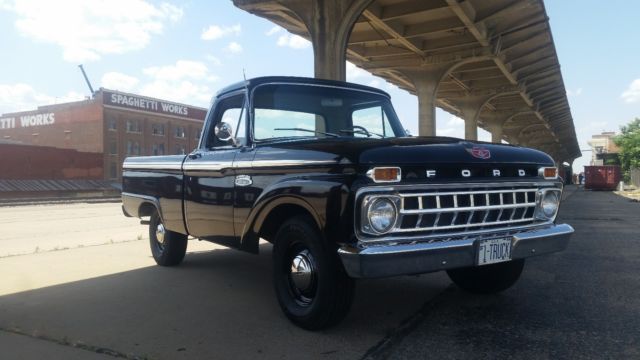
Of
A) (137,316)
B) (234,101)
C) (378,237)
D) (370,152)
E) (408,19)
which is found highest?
(408,19)

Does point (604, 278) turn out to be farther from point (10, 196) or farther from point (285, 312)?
point (10, 196)

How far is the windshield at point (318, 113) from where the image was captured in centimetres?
494

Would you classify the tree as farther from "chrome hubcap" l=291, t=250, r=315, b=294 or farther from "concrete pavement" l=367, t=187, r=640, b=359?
"chrome hubcap" l=291, t=250, r=315, b=294

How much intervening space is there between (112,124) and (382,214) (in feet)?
205

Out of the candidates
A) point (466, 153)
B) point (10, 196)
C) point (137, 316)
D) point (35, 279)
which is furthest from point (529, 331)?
point (10, 196)

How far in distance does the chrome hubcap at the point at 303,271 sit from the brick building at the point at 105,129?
4980 cm

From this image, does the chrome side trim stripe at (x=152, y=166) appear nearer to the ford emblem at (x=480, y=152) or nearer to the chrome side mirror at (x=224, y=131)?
the chrome side mirror at (x=224, y=131)

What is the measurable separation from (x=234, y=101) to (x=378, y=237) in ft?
7.97

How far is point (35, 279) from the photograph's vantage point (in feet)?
20.7

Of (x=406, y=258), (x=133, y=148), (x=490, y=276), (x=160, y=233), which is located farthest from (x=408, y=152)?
(x=133, y=148)

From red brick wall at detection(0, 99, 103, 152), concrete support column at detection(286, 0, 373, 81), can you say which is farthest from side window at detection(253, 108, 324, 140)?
red brick wall at detection(0, 99, 103, 152)

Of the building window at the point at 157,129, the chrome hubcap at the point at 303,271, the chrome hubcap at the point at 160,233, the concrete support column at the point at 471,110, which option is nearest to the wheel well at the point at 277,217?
the chrome hubcap at the point at 303,271

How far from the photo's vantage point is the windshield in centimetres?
494

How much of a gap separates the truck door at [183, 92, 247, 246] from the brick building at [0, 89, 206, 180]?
47995 millimetres
